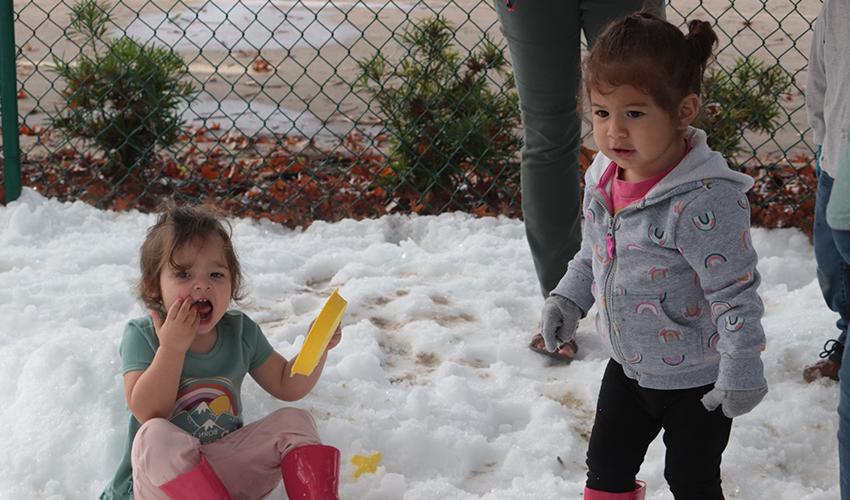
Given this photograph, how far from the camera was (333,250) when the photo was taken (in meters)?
4.34

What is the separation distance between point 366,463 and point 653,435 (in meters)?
0.74

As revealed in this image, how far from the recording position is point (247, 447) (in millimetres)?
2543

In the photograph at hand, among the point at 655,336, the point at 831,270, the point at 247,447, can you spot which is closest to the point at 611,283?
the point at 655,336

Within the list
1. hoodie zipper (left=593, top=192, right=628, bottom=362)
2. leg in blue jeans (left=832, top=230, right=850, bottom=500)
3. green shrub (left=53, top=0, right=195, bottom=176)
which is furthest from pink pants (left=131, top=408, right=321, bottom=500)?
green shrub (left=53, top=0, right=195, bottom=176)

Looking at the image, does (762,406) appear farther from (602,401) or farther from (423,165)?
(423,165)

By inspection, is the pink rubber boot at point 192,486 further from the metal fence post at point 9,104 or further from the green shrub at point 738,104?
the green shrub at point 738,104

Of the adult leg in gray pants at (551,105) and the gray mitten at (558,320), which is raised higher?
the adult leg in gray pants at (551,105)

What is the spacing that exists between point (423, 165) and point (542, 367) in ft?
5.28

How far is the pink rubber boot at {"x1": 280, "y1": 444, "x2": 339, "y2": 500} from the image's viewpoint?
245cm

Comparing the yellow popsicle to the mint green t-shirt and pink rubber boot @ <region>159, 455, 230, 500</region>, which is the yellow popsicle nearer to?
the mint green t-shirt

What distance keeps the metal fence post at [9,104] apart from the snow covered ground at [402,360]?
0.30 ft

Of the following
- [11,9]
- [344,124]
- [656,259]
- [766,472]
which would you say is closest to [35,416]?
[656,259]

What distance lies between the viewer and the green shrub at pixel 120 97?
4801 millimetres

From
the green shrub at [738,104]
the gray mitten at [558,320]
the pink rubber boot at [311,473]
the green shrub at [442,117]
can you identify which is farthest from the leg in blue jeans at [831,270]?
the green shrub at [442,117]
